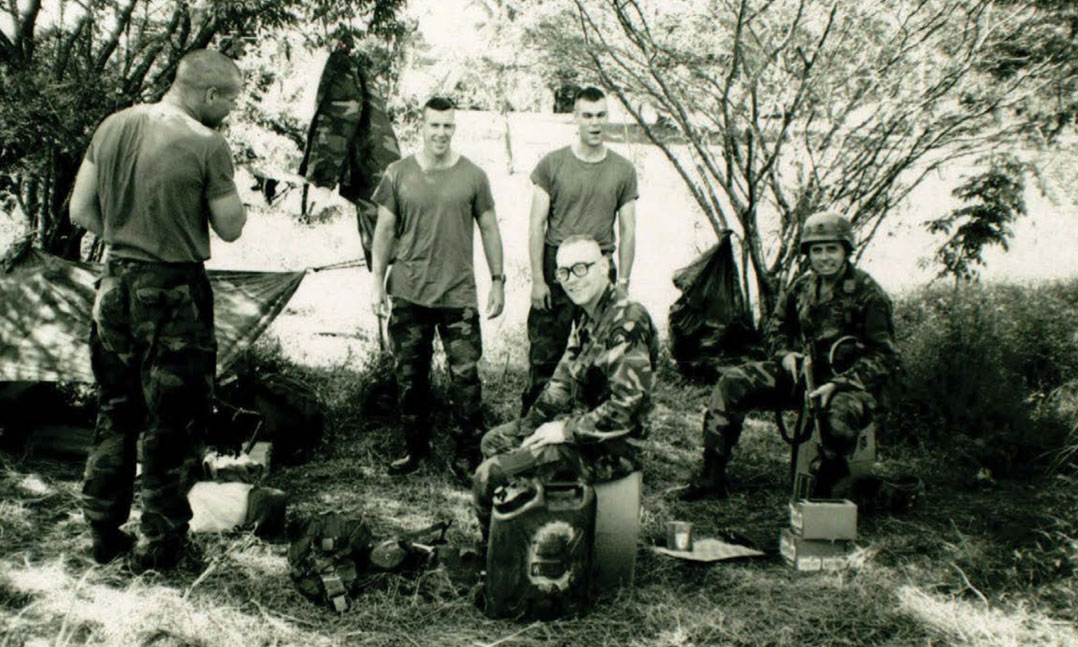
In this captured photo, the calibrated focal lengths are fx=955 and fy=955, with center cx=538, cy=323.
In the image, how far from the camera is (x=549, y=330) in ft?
16.8

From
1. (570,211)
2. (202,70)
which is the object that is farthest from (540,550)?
(570,211)

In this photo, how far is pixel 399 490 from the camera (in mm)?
4863

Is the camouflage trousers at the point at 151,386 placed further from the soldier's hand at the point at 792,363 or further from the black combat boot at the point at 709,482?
the soldier's hand at the point at 792,363

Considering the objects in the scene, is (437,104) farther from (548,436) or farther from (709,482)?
(709,482)

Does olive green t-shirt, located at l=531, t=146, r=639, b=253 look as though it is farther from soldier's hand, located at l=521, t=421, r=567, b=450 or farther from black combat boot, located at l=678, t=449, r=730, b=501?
soldier's hand, located at l=521, t=421, r=567, b=450

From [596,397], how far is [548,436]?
1.28ft

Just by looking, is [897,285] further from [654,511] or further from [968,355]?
[654,511]

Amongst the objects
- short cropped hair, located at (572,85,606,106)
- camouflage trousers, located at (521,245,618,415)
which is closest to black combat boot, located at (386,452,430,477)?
camouflage trousers, located at (521,245,618,415)

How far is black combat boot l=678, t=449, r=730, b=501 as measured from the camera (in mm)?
4902

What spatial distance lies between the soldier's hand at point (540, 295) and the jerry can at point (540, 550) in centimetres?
176

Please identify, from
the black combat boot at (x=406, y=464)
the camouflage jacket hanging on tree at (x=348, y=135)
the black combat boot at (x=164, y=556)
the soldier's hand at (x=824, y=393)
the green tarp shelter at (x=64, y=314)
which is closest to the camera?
the black combat boot at (x=164, y=556)

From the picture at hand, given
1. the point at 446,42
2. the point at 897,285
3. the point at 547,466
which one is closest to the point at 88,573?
the point at 547,466

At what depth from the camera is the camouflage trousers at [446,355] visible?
193 inches

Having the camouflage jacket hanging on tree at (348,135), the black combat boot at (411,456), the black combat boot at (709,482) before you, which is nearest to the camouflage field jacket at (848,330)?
the black combat boot at (709,482)
